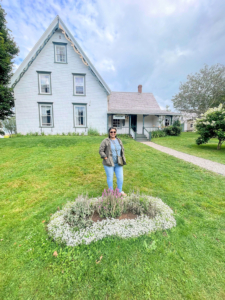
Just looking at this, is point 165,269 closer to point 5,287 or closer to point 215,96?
point 5,287

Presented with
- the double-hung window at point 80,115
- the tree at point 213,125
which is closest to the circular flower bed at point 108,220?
the tree at point 213,125

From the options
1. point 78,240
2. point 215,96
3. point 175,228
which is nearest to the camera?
point 78,240

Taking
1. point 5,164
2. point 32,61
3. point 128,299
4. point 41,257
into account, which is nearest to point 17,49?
point 32,61

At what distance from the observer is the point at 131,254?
7.32 feet

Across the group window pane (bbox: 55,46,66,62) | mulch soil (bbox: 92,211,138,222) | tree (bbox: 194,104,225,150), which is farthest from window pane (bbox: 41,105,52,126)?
tree (bbox: 194,104,225,150)

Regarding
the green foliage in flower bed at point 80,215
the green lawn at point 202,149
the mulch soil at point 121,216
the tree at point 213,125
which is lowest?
the mulch soil at point 121,216

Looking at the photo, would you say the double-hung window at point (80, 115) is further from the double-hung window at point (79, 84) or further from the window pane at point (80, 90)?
the window pane at point (80, 90)

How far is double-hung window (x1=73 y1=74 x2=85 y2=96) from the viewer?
14352 mm

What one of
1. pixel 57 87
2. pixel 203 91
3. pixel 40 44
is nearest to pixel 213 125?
pixel 57 87

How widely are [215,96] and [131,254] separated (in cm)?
3218

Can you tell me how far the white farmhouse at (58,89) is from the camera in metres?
13.4

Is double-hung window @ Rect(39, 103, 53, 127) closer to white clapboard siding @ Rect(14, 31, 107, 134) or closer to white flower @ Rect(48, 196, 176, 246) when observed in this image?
white clapboard siding @ Rect(14, 31, 107, 134)

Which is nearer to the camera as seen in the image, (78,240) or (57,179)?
(78,240)

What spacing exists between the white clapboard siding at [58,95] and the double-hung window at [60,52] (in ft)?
1.00
